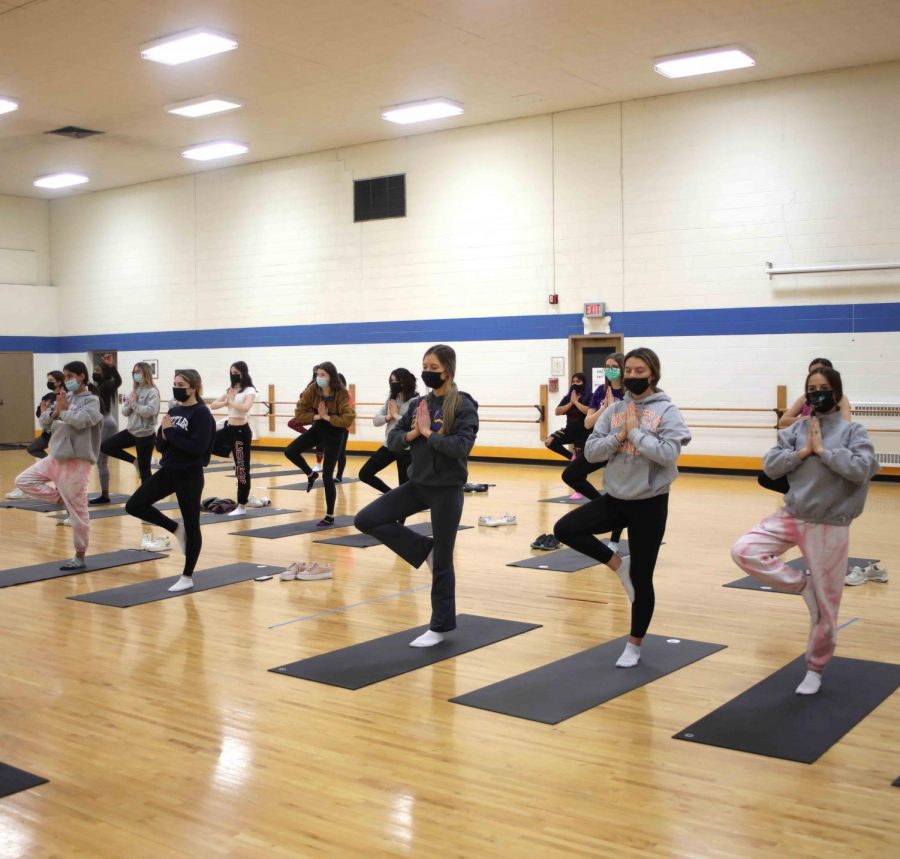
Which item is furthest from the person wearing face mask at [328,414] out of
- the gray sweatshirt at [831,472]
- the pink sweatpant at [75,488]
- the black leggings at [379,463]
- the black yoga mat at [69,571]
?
the gray sweatshirt at [831,472]

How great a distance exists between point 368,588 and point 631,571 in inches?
87.8

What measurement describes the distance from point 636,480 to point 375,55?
7.62 m

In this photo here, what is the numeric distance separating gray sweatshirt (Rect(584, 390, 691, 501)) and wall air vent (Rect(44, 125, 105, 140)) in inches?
451

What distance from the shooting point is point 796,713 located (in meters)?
3.68

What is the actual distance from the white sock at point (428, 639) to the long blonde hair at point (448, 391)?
0.98 m

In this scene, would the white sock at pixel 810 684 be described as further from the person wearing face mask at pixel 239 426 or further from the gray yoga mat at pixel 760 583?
the person wearing face mask at pixel 239 426

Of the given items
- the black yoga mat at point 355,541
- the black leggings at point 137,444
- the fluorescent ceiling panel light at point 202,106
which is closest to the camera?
the black yoga mat at point 355,541

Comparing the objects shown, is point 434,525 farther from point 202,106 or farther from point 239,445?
point 202,106

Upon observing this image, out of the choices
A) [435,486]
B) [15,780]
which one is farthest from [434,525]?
[15,780]

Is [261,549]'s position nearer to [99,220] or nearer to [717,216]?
[717,216]

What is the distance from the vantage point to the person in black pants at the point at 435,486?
4566 mm

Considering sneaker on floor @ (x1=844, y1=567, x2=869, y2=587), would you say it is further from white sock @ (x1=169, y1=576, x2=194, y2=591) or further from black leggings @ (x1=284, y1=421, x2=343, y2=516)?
black leggings @ (x1=284, y1=421, x2=343, y2=516)

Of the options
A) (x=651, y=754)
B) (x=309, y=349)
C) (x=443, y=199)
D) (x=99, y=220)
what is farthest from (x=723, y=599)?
(x=99, y=220)

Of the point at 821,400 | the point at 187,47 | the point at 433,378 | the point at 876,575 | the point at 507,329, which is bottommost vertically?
the point at 876,575
